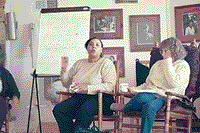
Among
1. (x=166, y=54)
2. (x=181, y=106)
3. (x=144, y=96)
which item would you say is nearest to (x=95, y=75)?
(x=144, y=96)

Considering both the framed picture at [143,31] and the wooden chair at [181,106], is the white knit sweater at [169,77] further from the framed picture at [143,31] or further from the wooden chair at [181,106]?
the framed picture at [143,31]

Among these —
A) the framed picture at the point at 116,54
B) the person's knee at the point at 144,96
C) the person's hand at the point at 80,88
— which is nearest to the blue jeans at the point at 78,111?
the person's hand at the point at 80,88

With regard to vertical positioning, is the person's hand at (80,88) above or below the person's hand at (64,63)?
below

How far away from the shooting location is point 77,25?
354 cm

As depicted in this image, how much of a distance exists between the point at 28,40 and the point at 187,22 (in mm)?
2279

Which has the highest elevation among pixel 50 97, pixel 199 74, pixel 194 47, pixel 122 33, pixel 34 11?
pixel 34 11

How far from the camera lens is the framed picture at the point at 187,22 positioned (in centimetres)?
387

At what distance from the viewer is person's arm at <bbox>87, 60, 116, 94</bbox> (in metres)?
2.59

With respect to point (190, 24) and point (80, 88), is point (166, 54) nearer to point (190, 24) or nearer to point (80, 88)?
point (80, 88)

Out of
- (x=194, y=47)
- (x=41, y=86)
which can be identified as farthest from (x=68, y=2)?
(x=194, y=47)

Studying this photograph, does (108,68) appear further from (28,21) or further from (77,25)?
(28,21)

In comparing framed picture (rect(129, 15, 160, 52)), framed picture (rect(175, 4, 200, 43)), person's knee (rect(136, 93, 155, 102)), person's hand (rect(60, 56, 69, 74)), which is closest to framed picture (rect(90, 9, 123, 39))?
framed picture (rect(129, 15, 160, 52))

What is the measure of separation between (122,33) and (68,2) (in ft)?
3.00

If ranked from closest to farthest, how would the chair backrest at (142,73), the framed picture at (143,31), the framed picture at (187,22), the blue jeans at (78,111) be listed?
the blue jeans at (78,111) < the chair backrest at (142,73) < the framed picture at (187,22) < the framed picture at (143,31)
